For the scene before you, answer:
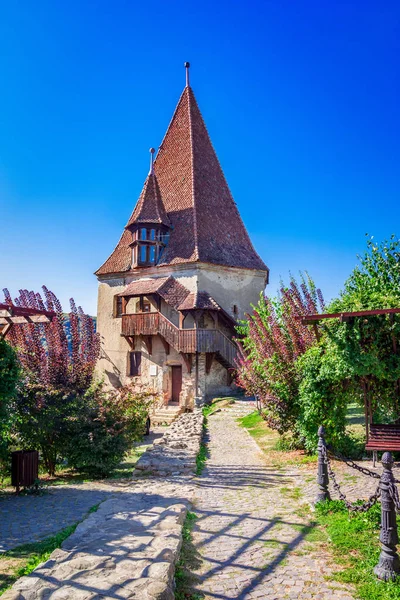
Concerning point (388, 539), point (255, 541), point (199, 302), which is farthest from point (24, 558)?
point (199, 302)

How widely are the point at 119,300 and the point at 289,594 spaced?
81.0ft

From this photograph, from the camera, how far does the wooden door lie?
83.5 feet

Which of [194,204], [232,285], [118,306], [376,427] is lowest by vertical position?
[376,427]

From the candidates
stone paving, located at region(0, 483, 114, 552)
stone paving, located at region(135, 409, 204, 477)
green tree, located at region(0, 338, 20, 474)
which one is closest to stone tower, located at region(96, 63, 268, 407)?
stone paving, located at region(135, 409, 204, 477)

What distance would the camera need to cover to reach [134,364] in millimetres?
26859

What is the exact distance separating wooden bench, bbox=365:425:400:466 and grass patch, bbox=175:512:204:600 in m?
4.00

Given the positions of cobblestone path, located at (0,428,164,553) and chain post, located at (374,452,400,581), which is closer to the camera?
chain post, located at (374,452,400,581)

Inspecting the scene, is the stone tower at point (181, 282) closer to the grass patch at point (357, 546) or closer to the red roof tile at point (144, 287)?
the red roof tile at point (144, 287)

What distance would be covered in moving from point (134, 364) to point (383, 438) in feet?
64.4

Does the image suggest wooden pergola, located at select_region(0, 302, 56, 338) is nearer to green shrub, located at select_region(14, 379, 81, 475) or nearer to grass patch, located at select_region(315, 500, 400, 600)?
green shrub, located at select_region(14, 379, 81, 475)

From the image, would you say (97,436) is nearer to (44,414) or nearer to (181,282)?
(44,414)

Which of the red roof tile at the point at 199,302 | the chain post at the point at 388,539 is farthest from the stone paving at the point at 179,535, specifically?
the red roof tile at the point at 199,302

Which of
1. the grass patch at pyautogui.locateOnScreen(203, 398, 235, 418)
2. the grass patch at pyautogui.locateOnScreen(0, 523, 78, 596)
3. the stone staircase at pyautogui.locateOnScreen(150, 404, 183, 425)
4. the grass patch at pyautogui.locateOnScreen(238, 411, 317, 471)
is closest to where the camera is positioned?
the grass patch at pyautogui.locateOnScreen(0, 523, 78, 596)

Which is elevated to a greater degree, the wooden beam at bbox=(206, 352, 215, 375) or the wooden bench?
the wooden beam at bbox=(206, 352, 215, 375)
